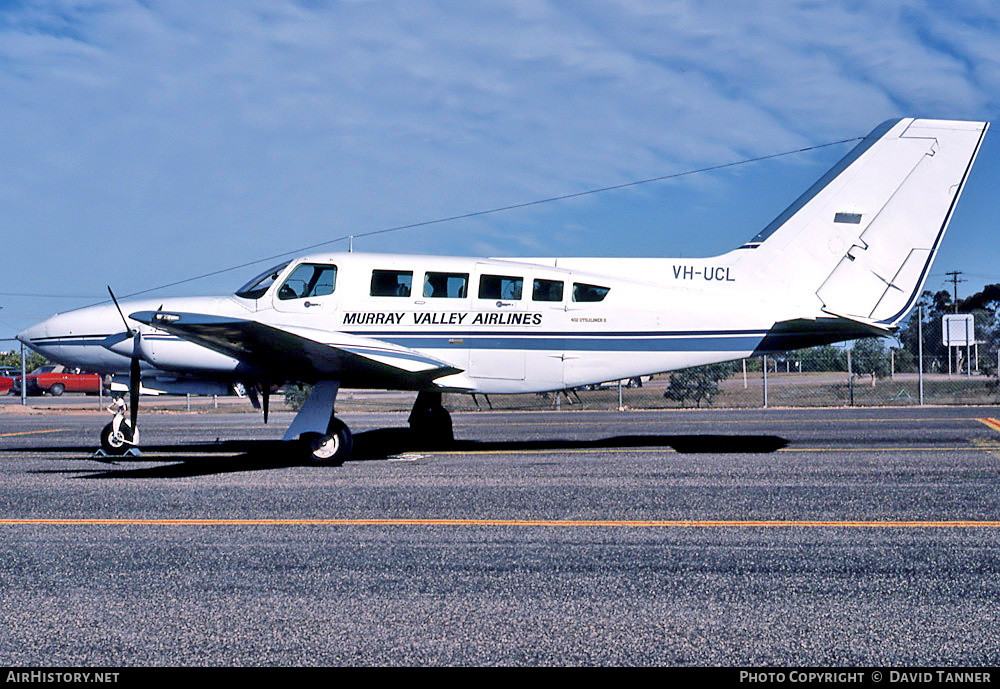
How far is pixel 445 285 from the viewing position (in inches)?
525

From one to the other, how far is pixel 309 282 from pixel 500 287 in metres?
2.96

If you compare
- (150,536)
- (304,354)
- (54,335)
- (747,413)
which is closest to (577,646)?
(150,536)

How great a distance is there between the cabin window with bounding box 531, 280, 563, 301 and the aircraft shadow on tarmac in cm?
244

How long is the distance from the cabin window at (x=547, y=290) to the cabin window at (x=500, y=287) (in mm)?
235

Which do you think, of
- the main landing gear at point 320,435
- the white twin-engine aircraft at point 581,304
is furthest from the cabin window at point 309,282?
the main landing gear at point 320,435

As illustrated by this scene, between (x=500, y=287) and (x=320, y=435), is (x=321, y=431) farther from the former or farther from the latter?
(x=500, y=287)

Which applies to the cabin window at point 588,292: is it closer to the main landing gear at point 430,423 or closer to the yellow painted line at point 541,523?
the main landing gear at point 430,423

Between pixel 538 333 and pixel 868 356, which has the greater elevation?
pixel 868 356

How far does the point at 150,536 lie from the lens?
23.2 ft

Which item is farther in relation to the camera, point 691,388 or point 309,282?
point 691,388

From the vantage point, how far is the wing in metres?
10.9

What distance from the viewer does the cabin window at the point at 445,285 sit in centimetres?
1331

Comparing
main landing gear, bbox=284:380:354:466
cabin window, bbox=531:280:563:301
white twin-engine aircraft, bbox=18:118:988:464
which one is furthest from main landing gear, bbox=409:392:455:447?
cabin window, bbox=531:280:563:301

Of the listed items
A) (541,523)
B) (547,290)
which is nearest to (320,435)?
(547,290)
